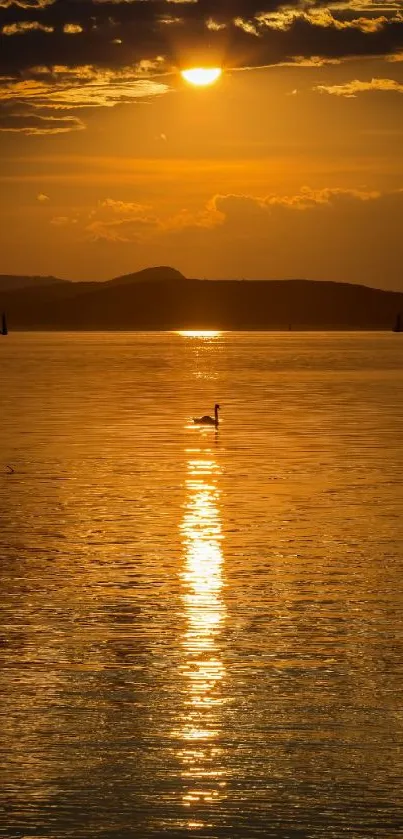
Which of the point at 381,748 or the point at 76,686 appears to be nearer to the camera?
the point at 381,748

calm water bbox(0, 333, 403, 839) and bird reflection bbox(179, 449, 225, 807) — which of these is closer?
calm water bbox(0, 333, 403, 839)

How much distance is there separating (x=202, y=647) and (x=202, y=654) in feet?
1.18

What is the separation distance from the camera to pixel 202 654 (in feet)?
57.5

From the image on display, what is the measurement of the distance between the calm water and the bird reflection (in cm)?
3

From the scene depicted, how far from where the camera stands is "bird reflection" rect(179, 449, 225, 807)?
13195mm

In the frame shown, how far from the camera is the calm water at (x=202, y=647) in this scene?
12641 millimetres

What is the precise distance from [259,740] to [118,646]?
4.05 m

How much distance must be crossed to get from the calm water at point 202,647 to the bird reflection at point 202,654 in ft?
0.11

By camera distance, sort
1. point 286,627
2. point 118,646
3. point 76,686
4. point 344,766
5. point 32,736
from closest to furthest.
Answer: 1. point 344,766
2. point 32,736
3. point 76,686
4. point 118,646
5. point 286,627

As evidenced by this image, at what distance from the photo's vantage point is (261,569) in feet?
77.0

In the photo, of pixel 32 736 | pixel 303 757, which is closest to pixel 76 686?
pixel 32 736

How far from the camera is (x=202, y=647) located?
17891 millimetres

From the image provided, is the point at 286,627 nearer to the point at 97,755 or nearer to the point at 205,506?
the point at 97,755

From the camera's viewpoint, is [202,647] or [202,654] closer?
[202,654]
